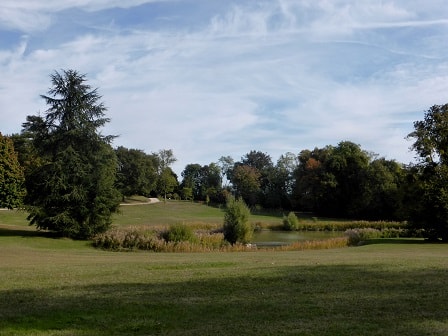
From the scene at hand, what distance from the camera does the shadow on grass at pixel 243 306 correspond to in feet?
24.3

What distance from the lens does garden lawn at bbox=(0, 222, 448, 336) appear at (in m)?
7.47

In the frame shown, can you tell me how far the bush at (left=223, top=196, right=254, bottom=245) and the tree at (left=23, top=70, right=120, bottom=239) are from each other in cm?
823

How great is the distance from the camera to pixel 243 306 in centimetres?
894

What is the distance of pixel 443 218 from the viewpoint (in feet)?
110

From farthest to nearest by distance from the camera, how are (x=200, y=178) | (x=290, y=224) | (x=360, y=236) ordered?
1. (x=200, y=178)
2. (x=290, y=224)
3. (x=360, y=236)

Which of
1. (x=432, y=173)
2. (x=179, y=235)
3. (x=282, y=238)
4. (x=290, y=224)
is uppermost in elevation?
(x=432, y=173)

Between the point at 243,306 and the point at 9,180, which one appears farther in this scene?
the point at 9,180

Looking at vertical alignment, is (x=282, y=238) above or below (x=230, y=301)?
below

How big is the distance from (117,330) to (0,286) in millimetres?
5416

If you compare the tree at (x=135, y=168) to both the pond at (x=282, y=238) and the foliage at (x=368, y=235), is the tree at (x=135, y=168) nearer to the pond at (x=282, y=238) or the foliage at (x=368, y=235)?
the pond at (x=282, y=238)

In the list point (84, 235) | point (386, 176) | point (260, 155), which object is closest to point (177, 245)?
point (84, 235)

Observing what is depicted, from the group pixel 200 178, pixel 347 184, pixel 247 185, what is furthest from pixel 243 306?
pixel 200 178

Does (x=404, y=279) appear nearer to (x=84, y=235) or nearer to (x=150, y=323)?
(x=150, y=323)

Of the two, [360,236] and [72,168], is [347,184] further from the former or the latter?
[72,168]
